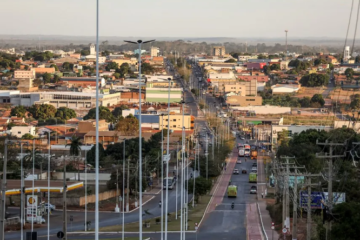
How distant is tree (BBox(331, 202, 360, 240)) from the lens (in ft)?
91.9

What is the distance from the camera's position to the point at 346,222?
2836 cm

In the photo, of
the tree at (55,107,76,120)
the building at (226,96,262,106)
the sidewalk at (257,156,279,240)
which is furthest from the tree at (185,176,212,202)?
the building at (226,96,262,106)

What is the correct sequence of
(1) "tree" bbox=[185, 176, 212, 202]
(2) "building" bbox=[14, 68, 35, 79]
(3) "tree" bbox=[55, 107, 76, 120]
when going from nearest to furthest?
(1) "tree" bbox=[185, 176, 212, 202] → (3) "tree" bbox=[55, 107, 76, 120] → (2) "building" bbox=[14, 68, 35, 79]

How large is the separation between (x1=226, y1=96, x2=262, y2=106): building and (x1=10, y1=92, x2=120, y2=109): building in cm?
1891

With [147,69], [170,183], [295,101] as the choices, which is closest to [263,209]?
[170,183]

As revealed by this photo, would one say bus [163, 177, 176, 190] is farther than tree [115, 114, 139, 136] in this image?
No

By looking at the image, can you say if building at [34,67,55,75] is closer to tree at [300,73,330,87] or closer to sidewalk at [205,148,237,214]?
tree at [300,73,330,87]

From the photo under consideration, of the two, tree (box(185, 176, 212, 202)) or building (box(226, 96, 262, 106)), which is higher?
tree (box(185, 176, 212, 202))

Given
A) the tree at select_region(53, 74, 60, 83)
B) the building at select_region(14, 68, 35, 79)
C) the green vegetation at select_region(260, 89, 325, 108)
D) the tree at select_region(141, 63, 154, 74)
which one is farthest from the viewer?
the tree at select_region(141, 63, 154, 74)

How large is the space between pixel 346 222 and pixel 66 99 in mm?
93951

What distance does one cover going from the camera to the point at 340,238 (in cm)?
2817

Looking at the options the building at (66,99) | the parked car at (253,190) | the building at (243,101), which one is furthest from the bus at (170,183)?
the building at (243,101)

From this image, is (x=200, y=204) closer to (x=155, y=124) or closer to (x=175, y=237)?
(x=175, y=237)

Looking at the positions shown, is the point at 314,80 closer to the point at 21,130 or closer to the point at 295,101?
the point at 295,101
